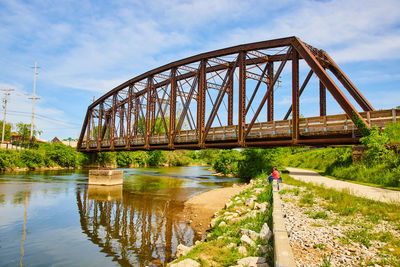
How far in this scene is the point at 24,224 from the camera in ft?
45.9

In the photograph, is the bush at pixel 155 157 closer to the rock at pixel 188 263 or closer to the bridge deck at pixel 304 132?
the bridge deck at pixel 304 132

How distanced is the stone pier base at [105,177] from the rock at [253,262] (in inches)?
1092

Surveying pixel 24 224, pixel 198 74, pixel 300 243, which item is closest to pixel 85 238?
pixel 24 224

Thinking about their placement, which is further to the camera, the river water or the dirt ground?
the dirt ground

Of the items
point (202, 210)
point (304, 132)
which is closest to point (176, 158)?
point (304, 132)

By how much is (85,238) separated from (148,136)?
29.3 metres

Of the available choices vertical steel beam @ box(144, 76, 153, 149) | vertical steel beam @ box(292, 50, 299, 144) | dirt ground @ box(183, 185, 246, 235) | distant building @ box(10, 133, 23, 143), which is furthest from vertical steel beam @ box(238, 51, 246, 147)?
distant building @ box(10, 133, 23, 143)

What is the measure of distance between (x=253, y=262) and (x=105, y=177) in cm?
2854

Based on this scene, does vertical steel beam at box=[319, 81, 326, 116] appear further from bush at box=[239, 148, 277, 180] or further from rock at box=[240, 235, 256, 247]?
rock at box=[240, 235, 256, 247]

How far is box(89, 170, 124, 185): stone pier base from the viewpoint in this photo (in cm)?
3106

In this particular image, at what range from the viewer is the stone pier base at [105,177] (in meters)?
31.1

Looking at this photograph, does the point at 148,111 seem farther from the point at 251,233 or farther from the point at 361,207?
the point at 361,207

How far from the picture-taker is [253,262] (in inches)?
220

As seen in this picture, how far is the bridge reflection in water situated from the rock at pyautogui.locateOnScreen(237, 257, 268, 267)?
3987 mm
